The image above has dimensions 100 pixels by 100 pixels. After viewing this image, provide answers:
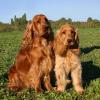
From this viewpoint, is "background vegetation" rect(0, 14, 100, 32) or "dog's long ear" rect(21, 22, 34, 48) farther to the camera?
"background vegetation" rect(0, 14, 100, 32)

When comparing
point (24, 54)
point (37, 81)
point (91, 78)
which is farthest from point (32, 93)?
point (91, 78)

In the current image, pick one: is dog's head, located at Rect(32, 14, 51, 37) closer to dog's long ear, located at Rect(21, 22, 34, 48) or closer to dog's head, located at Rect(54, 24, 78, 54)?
dog's long ear, located at Rect(21, 22, 34, 48)

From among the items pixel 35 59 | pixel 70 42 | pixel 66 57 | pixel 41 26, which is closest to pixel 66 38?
pixel 70 42

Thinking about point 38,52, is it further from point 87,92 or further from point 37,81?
point 87,92

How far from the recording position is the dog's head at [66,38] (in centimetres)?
798

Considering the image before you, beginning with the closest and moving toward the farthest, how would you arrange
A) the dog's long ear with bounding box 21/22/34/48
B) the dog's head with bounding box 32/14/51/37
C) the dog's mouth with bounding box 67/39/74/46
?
the dog's mouth with bounding box 67/39/74/46
the dog's head with bounding box 32/14/51/37
the dog's long ear with bounding box 21/22/34/48

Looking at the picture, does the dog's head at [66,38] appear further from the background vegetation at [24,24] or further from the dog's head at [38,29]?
the background vegetation at [24,24]

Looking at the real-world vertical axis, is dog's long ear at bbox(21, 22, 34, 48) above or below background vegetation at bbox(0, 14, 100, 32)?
below

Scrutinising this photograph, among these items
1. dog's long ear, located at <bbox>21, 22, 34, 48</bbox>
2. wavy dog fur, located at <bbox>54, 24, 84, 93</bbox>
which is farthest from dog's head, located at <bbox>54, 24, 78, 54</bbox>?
dog's long ear, located at <bbox>21, 22, 34, 48</bbox>

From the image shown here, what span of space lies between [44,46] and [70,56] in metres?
0.58

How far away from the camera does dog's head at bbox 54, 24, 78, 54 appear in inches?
314

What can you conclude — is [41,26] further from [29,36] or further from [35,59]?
[35,59]

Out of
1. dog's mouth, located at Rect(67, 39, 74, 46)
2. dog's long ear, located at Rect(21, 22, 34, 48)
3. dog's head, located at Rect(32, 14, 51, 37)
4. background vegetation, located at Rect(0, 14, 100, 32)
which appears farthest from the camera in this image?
background vegetation, located at Rect(0, 14, 100, 32)

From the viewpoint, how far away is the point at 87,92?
8.27 meters
